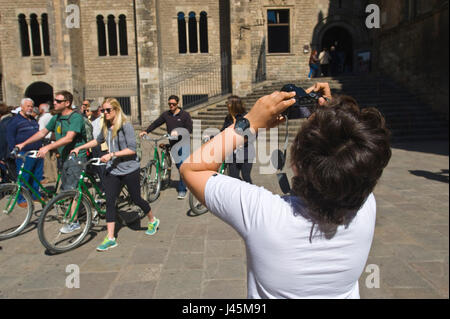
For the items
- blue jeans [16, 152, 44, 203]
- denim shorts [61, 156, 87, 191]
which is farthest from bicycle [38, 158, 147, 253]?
blue jeans [16, 152, 44, 203]

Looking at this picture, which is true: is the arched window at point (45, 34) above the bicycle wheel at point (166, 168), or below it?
above

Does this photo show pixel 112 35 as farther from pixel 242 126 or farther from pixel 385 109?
pixel 242 126

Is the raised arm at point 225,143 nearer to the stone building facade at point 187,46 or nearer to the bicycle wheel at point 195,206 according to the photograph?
the bicycle wheel at point 195,206

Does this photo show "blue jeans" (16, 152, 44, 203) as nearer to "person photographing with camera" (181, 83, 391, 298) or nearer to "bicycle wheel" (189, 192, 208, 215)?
"bicycle wheel" (189, 192, 208, 215)

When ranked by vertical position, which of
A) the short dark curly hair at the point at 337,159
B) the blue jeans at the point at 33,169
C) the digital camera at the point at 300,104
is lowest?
the blue jeans at the point at 33,169

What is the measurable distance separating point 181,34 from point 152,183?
57.1ft

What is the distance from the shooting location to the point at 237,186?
1.15 meters

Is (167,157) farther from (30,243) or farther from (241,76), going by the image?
(241,76)

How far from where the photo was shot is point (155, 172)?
21.8 ft

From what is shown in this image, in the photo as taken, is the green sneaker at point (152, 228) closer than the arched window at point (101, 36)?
Yes

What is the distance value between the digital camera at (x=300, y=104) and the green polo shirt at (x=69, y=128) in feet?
13.4

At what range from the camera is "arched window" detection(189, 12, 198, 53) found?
21.8 m

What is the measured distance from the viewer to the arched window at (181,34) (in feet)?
71.4

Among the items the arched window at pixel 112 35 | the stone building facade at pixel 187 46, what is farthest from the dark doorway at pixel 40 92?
the arched window at pixel 112 35
